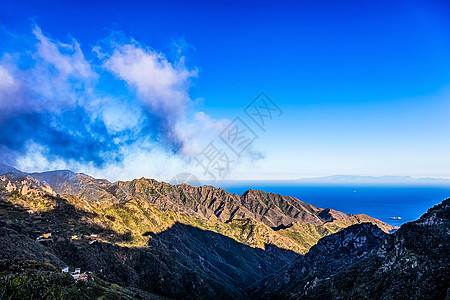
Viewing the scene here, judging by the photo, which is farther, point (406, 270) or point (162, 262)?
point (162, 262)

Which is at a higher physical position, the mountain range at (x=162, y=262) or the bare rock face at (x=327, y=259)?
the mountain range at (x=162, y=262)

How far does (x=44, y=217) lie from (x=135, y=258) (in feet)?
238

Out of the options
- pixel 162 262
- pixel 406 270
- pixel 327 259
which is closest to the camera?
pixel 406 270

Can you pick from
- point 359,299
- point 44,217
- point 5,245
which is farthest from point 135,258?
point 359,299

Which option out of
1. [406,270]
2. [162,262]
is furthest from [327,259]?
[162,262]

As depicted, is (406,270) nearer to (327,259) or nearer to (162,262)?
(327,259)

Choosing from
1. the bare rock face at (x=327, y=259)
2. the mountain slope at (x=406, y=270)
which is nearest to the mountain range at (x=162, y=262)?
the mountain slope at (x=406, y=270)

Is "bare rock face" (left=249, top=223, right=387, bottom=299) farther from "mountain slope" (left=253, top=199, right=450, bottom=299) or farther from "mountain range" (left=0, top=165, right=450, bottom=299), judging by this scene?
"mountain slope" (left=253, top=199, right=450, bottom=299)

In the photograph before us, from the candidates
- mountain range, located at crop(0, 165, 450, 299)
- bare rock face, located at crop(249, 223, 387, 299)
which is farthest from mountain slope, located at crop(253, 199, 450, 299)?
bare rock face, located at crop(249, 223, 387, 299)

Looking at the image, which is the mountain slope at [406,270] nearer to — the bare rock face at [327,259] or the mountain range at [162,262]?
the mountain range at [162,262]

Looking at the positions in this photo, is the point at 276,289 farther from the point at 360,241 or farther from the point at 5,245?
the point at 5,245

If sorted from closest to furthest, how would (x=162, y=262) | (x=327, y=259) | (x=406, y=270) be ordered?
(x=406, y=270) < (x=162, y=262) < (x=327, y=259)

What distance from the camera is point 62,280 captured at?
3559cm

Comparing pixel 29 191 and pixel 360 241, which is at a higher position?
pixel 29 191
